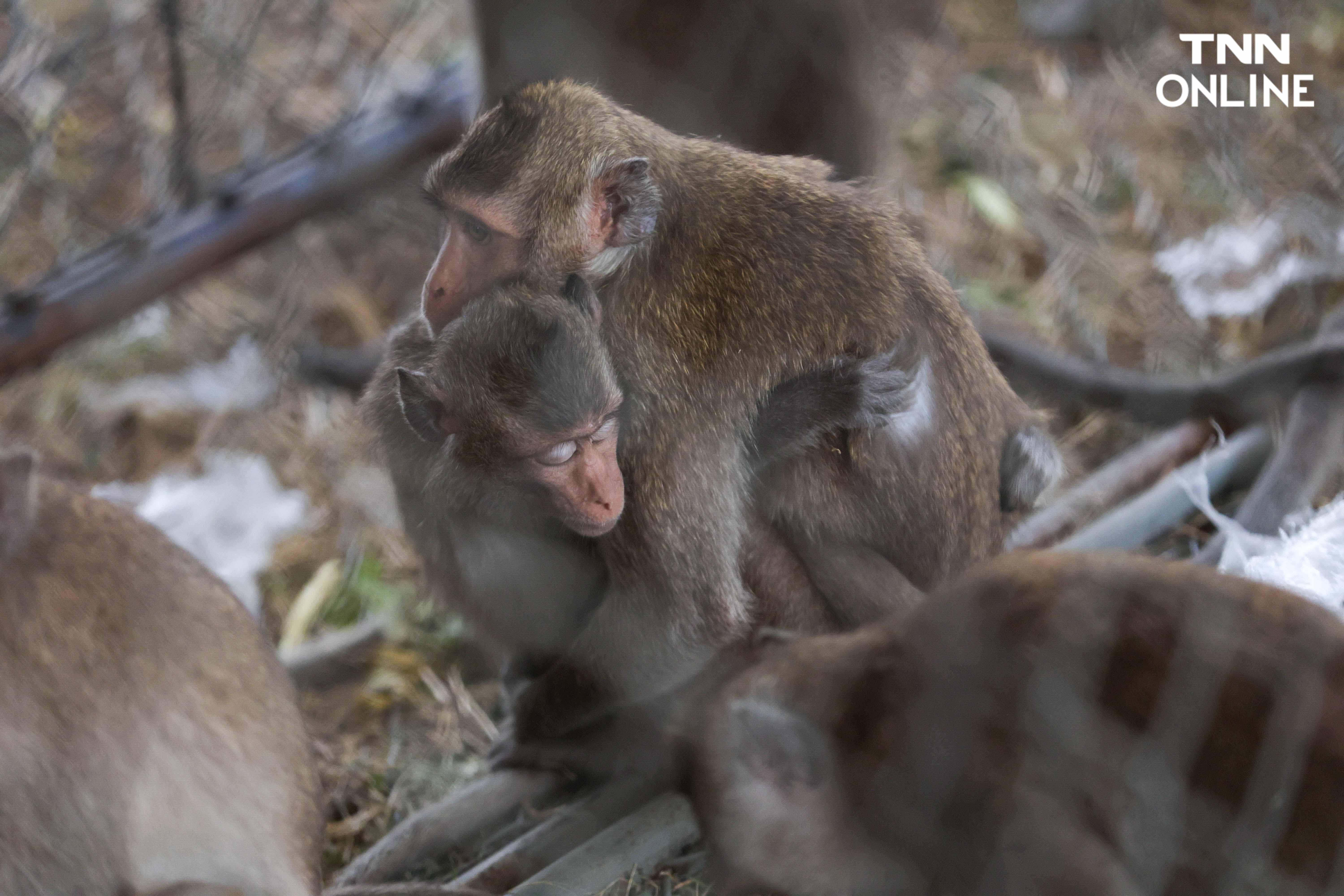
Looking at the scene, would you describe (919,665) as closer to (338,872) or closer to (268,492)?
(338,872)

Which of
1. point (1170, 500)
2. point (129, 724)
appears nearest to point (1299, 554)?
point (1170, 500)

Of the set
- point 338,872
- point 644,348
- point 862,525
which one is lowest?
point 338,872

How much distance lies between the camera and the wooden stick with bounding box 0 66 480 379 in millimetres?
2793

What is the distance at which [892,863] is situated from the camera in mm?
1737

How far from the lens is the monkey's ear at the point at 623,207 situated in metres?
1.51

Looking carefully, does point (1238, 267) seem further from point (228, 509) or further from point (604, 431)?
point (228, 509)

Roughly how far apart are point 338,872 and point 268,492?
4.58ft

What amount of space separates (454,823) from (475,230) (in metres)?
1.07

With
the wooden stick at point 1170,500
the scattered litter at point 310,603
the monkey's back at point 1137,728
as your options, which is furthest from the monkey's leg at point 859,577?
the scattered litter at point 310,603

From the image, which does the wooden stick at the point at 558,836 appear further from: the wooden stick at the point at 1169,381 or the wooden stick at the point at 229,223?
the wooden stick at the point at 229,223

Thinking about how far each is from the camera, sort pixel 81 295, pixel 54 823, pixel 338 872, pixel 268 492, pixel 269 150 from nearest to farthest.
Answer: pixel 54 823
pixel 338 872
pixel 81 295
pixel 268 492
pixel 269 150

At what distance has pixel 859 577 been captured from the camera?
5.86ft

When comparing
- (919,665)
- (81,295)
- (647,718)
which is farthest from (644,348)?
(81,295)

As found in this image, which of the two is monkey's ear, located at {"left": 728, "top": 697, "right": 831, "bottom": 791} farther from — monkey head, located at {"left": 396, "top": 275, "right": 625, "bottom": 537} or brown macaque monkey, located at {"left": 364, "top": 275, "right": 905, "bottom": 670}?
monkey head, located at {"left": 396, "top": 275, "right": 625, "bottom": 537}
